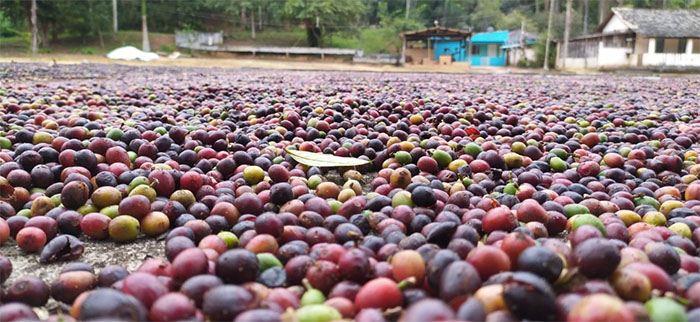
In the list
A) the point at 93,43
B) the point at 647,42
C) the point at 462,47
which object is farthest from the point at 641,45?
the point at 93,43

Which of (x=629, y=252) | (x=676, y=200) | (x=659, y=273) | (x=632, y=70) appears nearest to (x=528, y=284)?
(x=659, y=273)

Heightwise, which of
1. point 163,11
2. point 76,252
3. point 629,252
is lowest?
point 76,252

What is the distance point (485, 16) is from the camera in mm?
61938

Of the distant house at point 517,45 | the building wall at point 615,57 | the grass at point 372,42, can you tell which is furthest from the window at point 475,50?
the building wall at point 615,57

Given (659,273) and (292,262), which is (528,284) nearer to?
(659,273)

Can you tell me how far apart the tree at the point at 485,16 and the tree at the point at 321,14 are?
942 inches

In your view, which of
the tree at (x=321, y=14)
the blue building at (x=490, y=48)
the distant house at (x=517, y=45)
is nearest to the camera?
the tree at (x=321, y=14)

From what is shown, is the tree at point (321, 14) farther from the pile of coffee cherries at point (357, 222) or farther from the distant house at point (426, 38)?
the pile of coffee cherries at point (357, 222)

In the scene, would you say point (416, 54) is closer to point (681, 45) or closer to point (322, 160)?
point (681, 45)

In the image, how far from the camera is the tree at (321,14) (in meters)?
40.0

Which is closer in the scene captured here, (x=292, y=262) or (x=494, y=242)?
(x=292, y=262)

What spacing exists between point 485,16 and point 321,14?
29407 millimetres

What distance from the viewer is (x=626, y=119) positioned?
5.45 meters

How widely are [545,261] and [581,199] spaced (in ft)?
4.73
